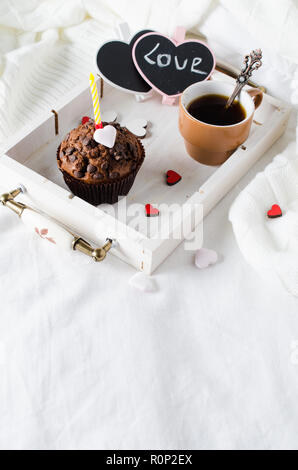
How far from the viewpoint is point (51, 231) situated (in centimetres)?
75

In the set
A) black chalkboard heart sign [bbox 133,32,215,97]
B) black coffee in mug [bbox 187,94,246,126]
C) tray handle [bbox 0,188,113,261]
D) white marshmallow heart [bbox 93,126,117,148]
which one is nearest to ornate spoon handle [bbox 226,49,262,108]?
black coffee in mug [bbox 187,94,246,126]

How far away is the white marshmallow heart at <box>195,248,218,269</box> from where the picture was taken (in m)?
0.78

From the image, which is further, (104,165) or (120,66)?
(120,66)

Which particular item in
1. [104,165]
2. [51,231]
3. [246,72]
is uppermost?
[246,72]

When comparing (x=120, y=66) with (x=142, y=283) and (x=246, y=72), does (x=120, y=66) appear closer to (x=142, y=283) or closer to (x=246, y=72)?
(x=246, y=72)

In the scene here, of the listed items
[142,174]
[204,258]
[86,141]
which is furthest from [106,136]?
[204,258]

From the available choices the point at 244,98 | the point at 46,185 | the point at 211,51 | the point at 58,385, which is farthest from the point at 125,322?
the point at 211,51

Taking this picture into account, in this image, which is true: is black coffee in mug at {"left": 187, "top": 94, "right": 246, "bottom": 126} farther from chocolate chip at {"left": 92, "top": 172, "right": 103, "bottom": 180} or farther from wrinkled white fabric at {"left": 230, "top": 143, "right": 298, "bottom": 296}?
chocolate chip at {"left": 92, "top": 172, "right": 103, "bottom": 180}

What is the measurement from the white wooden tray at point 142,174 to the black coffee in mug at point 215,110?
0.05 metres

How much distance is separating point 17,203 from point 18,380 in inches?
10.7

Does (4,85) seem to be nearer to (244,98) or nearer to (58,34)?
(58,34)

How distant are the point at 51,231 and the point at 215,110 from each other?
352 millimetres


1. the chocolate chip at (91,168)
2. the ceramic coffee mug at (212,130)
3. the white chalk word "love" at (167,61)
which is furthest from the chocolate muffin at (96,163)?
the white chalk word "love" at (167,61)

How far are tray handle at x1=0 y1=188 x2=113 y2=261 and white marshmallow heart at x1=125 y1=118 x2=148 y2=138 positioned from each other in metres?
0.24
